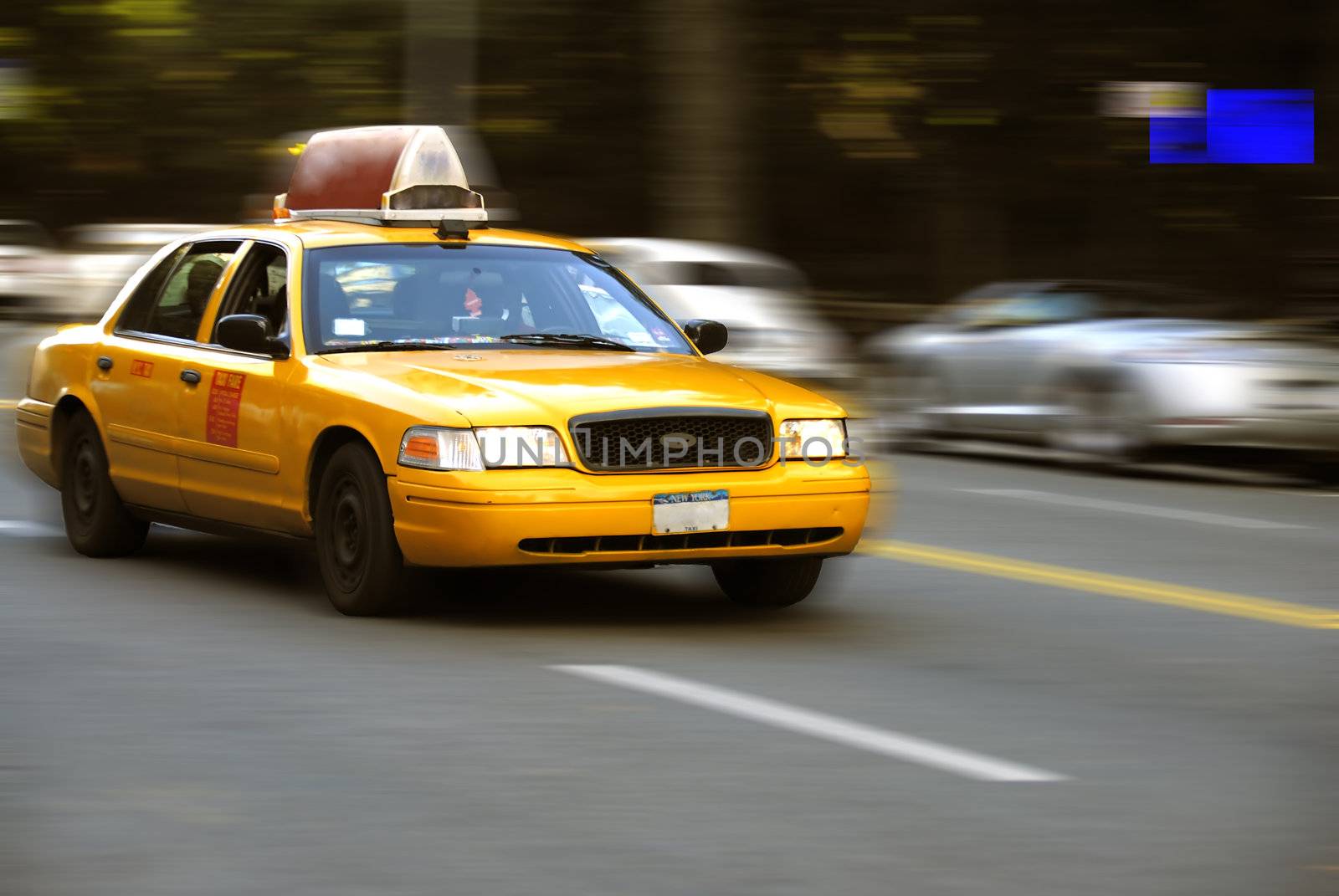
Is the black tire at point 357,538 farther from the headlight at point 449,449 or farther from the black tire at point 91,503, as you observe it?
the black tire at point 91,503

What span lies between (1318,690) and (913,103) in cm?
2312

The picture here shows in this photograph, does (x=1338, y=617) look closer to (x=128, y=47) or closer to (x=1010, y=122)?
(x=1010, y=122)

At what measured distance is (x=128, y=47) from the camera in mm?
40312

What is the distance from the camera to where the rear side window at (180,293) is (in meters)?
10.6

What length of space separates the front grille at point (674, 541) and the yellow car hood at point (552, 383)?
422 millimetres

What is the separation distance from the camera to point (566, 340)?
9906mm

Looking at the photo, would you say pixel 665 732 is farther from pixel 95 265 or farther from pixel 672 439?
pixel 95 265

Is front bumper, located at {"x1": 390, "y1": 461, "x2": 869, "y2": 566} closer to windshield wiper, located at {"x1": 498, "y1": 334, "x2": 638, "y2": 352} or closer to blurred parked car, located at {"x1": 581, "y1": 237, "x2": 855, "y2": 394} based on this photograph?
windshield wiper, located at {"x1": 498, "y1": 334, "x2": 638, "y2": 352}

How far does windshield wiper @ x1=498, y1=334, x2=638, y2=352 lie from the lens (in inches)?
388

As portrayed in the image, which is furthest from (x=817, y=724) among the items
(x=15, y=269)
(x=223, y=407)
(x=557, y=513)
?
(x=15, y=269)

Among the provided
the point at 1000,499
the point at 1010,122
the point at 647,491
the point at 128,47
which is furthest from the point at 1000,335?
the point at 128,47

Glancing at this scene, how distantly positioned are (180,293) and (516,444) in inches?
106

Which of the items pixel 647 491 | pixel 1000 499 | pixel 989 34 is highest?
pixel 989 34

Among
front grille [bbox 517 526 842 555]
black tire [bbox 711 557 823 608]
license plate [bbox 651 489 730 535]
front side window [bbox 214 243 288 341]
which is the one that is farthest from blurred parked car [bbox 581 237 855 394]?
license plate [bbox 651 489 730 535]
